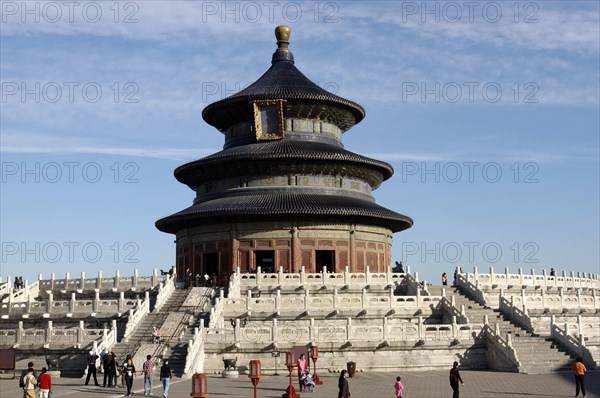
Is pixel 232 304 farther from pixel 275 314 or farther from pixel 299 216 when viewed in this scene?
pixel 299 216

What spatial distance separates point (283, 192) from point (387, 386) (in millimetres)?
26994

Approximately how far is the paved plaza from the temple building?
759 inches

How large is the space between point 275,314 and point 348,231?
55.5ft

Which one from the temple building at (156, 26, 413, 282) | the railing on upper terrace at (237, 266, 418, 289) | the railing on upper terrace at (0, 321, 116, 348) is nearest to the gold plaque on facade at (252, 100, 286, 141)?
the temple building at (156, 26, 413, 282)

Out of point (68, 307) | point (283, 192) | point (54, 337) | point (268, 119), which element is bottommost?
point (54, 337)

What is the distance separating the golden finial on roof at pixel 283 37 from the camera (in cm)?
6866

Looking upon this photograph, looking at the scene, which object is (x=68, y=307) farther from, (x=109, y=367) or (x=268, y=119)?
(x=268, y=119)

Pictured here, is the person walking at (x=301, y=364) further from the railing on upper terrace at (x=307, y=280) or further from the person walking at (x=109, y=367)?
the railing on upper terrace at (x=307, y=280)

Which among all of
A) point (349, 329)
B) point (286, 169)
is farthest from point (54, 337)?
point (286, 169)

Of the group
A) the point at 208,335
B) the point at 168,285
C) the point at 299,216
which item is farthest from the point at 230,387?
the point at 299,216

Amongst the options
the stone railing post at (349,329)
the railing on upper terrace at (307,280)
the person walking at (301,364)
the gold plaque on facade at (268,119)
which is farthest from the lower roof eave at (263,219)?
the person walking at (301,364)

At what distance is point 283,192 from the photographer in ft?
186

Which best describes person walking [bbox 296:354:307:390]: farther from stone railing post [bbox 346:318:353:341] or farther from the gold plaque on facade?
the gold plaque on facade

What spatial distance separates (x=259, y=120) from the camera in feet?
195
